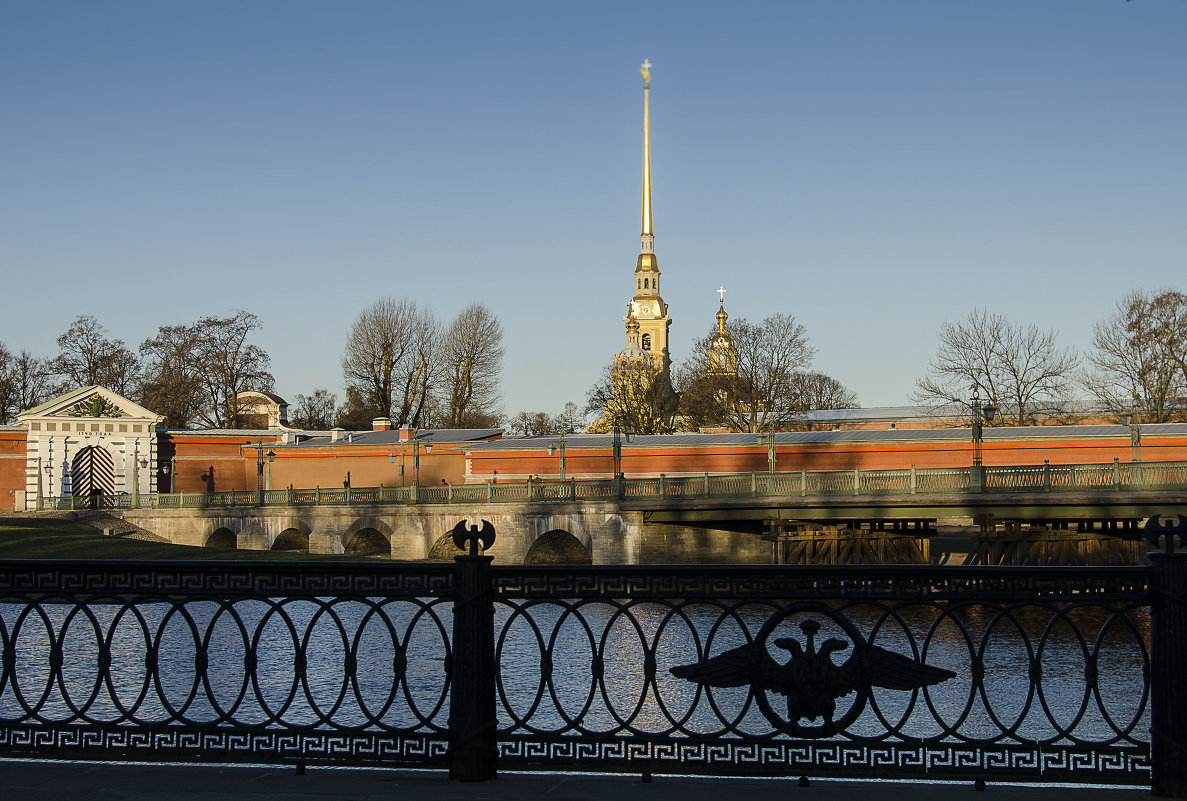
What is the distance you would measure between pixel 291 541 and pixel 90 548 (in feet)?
36.6

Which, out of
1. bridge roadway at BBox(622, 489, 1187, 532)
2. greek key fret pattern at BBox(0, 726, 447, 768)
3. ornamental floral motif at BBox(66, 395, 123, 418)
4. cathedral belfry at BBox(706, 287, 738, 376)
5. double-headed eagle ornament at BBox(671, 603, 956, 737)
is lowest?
bridge roadway at BBox(622, 489, 1187, 532)

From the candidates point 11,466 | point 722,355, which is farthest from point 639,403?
point 11,466

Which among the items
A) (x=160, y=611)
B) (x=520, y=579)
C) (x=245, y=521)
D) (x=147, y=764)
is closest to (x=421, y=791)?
(x=520, y=579)

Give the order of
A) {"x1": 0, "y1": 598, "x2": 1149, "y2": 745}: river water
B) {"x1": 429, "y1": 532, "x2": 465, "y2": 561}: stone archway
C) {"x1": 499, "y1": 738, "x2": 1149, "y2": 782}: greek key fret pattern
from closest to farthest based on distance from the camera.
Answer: {"x1": 499, "y1": 738, "x2": 1149, "y2": 782}: greek key fret pattern
{"x1": 0, "y1": 598, "x2": 1149, "y2": 745}: river water
{"x1": 429, "y1": 532, "x2": 465, "y2": 561}: stone archway

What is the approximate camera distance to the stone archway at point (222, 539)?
140ft

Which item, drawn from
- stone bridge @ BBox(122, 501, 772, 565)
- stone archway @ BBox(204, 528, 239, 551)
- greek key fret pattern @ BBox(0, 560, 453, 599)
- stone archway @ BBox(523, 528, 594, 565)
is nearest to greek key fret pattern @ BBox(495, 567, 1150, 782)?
greek key fret pattern @ BBox(0, 560, 453, 599)

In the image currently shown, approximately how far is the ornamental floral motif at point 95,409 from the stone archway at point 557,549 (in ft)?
76.3

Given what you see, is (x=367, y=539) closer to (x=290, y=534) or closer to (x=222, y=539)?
(x=290, y=534)

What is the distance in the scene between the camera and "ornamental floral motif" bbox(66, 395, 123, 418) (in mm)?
49906

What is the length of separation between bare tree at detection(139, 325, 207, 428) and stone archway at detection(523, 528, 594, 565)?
102 ft

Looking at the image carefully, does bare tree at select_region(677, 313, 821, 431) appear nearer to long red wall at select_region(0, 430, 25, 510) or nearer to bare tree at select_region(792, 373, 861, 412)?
bare tree at select_region(792, 373, 861, 412)

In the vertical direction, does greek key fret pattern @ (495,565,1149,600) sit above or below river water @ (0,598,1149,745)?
above

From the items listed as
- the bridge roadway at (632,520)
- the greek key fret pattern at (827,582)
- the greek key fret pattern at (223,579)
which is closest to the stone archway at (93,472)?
the bridge roadway at (632,520)

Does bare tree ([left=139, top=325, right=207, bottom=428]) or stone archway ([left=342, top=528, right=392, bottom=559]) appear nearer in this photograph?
stone archway ([left=342, top=528, right=392, bottom=559])
